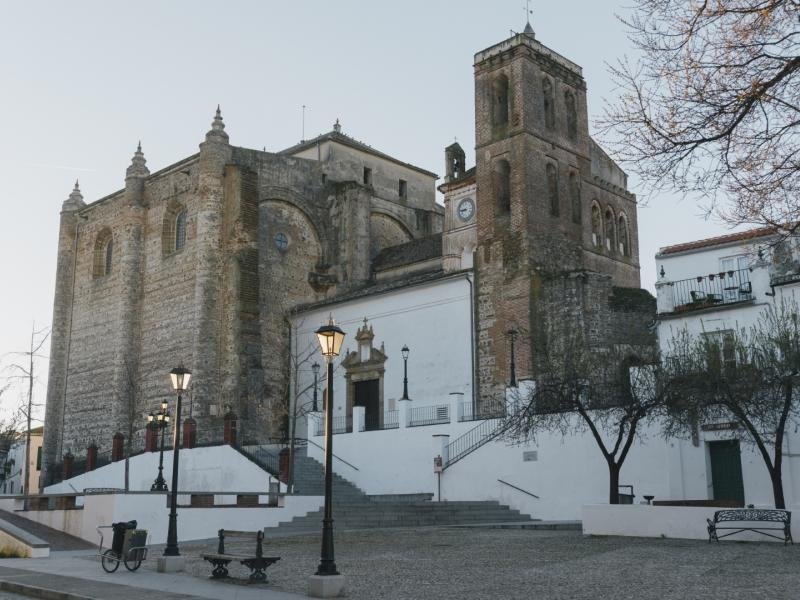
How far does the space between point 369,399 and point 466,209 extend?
8.47 m

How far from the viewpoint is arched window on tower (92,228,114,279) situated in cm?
4403

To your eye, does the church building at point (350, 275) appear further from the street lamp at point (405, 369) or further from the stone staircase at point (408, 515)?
the stone staircase at point (408, 515)

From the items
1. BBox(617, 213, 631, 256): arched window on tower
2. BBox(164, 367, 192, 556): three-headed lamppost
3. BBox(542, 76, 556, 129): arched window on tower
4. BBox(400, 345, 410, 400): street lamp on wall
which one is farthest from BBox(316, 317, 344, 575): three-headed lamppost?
BBox(617, 213, 631, 256): arched window on tower

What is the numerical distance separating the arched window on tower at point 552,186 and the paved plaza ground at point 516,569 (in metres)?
17.7

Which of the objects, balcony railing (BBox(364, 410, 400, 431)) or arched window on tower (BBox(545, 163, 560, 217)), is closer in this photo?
balcony railing (BBox(364, 410, 400, 431))

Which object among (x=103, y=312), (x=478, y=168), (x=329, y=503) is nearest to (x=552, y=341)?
(x=478, y=168)

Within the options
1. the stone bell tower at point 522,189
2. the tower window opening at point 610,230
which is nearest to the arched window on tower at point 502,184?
the stone bell tower at point 522,189

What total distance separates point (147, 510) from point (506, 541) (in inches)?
349

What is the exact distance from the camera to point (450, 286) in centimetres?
3253

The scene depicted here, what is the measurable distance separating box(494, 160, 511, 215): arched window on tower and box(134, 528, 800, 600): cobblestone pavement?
55.0ft

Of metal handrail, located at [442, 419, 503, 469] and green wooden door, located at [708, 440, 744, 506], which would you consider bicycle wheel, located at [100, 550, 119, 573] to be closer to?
metal handrail, located at [442, 419, 503, 469]

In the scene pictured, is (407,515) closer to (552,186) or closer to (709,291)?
(709,291)

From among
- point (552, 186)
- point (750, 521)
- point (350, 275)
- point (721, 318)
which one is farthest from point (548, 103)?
point (750, 521)

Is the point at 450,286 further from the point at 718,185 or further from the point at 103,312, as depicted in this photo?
the point at 718,185
